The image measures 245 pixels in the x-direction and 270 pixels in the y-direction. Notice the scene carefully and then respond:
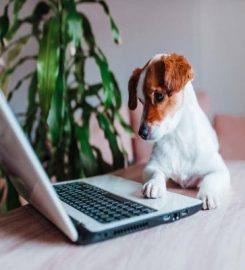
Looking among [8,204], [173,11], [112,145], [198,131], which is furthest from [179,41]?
[8,204]

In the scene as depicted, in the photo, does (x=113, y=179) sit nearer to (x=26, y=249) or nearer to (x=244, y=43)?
(x=26, y=249)

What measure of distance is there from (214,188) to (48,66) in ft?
2.37

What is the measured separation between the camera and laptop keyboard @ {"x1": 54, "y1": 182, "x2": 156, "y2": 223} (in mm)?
581

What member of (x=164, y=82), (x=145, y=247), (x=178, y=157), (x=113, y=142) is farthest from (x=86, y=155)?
(x=145, y=247)

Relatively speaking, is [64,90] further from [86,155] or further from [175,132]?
[175,132]

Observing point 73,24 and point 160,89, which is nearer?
point 160,89

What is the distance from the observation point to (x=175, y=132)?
784mm

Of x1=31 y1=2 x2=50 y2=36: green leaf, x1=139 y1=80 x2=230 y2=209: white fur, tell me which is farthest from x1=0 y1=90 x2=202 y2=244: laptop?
x1=31 y1=2 x2=50 y2=36: green leaf

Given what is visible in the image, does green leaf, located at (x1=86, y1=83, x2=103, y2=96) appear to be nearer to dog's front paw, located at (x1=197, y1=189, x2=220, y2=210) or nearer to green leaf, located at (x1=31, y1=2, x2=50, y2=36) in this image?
green leaf, located at (x1=31, y1=2, x2=50, y2=36)

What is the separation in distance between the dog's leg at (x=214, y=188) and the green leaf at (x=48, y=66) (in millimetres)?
614

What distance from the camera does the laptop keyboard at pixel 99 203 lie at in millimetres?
581

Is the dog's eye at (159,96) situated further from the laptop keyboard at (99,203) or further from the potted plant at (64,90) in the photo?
the potted plant at (64,90)

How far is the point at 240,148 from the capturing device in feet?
5.02

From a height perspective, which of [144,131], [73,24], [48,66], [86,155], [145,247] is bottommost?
[86,155]
